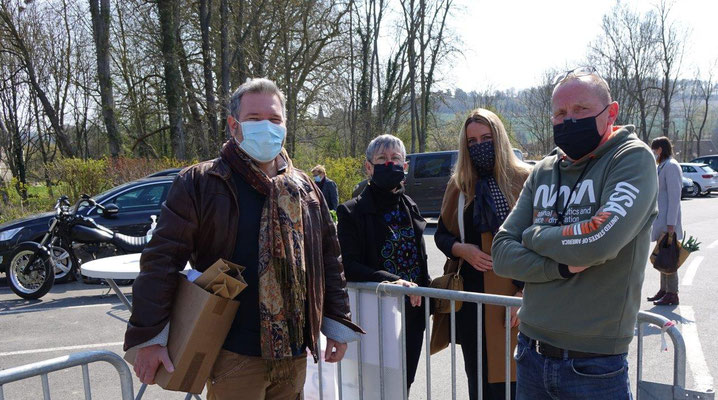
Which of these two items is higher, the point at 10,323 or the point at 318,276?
the point at 318,276

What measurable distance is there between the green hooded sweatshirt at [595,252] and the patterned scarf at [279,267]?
0.86 metres

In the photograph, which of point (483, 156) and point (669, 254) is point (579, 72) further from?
point (669, 254)

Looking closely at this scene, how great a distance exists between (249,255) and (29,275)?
7.10 meters

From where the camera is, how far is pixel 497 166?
296cm

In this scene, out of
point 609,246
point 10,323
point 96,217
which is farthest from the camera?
point 96,217

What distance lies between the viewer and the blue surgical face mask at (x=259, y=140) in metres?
2.32

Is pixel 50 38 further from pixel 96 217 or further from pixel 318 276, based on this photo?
pixel 318 276

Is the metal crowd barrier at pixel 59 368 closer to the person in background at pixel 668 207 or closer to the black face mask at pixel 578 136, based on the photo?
the black face mask at pixel 578 136

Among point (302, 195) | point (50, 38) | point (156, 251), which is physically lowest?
point (156, 251)

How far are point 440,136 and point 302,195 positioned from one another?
35717mm

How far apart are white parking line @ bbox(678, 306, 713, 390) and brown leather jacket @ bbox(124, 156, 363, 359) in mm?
2902

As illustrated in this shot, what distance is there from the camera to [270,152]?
2.36 metres

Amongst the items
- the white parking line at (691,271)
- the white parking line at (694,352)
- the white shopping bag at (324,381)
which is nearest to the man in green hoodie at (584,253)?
the white shopping bag at (324,381)

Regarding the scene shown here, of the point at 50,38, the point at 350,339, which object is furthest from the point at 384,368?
the point at 50,38
